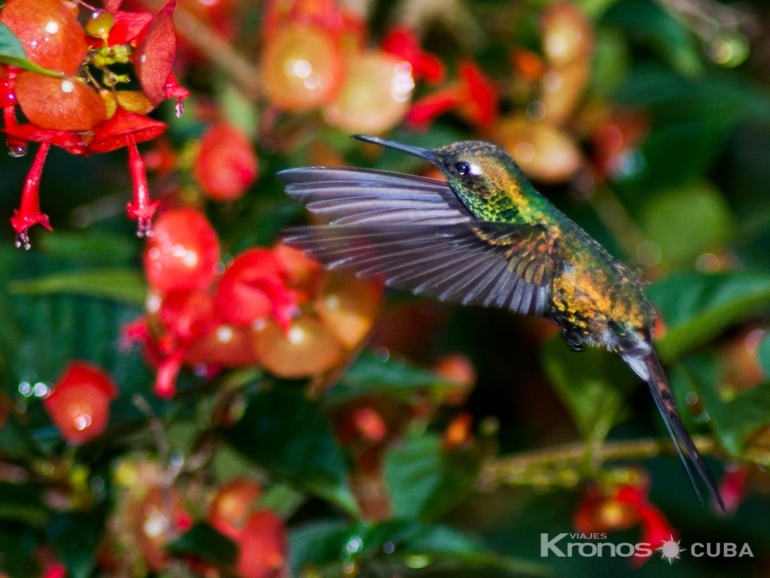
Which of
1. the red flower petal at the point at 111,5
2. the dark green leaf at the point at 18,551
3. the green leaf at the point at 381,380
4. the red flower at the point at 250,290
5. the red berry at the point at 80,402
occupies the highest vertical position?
the red flower petal at the point at 111,5

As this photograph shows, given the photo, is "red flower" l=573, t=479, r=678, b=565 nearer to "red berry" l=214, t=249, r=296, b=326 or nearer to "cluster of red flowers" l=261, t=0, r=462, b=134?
"red berry" l=214, t=249, r=296, b=326

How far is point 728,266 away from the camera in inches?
91.2

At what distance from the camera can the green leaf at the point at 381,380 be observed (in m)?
1.46

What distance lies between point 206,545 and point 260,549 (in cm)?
12

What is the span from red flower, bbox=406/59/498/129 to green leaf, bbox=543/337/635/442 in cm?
52

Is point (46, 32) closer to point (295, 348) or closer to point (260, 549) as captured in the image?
point (295, 348)

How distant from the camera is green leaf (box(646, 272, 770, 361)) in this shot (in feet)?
4.74

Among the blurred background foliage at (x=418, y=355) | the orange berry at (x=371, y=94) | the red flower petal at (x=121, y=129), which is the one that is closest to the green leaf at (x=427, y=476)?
the blurred background foliage at (x=418, y=355)

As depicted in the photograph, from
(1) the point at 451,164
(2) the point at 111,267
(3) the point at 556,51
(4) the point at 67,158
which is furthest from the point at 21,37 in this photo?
(4) the point at 67,158

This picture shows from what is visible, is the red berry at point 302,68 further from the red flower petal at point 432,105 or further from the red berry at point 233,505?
the red berry at point 233,505

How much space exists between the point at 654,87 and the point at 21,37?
1672 millimetres

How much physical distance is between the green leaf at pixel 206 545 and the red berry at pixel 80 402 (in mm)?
229

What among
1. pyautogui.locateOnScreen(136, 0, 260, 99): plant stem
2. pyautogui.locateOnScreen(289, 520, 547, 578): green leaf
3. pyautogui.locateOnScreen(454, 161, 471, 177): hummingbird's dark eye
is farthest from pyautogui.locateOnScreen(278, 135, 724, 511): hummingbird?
pyautogui.locateOnScreen(136, 0, 260, 99): plant stem

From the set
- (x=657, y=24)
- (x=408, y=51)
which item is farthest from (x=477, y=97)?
(x=657, y=24)
